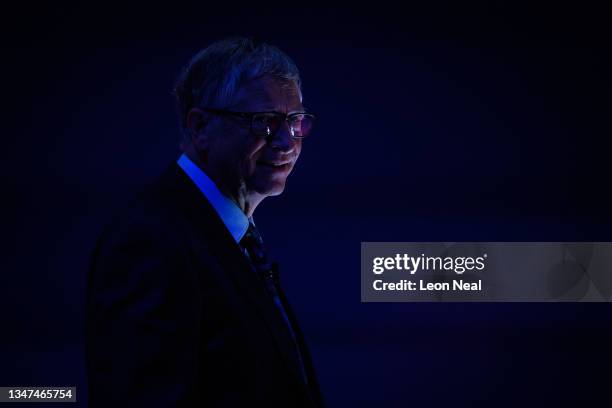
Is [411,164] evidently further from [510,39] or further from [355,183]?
[510,39]

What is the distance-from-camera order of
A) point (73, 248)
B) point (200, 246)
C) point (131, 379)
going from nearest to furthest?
point (131, 379) → point (200, 246) → point (73, 248)

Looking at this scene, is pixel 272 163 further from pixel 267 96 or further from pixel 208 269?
pixel 208 269

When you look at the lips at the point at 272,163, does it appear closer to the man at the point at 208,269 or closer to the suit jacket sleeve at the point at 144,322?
the man at the point at 208,269

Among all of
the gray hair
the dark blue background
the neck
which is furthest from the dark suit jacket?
the dark blue background

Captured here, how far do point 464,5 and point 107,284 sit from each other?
6.80ft

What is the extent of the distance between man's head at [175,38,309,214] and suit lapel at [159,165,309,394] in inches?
4.4

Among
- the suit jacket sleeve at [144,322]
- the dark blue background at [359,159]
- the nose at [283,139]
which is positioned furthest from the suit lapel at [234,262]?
the dark blue background at [359,159]

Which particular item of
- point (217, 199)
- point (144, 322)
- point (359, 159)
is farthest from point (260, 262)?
point (359, 159)

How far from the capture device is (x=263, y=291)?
0.99 m

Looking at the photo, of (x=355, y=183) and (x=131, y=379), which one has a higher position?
(x=355, y=183)

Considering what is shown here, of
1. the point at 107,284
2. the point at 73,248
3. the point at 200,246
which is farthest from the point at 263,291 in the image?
the point at 73,248

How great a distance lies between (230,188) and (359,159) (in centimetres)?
129

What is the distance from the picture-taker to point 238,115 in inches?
43.9

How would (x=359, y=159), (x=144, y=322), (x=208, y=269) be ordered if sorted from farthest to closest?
1. (x=359, y=159)
2. (x=208, y=269)
3. (x=144, y=322)
